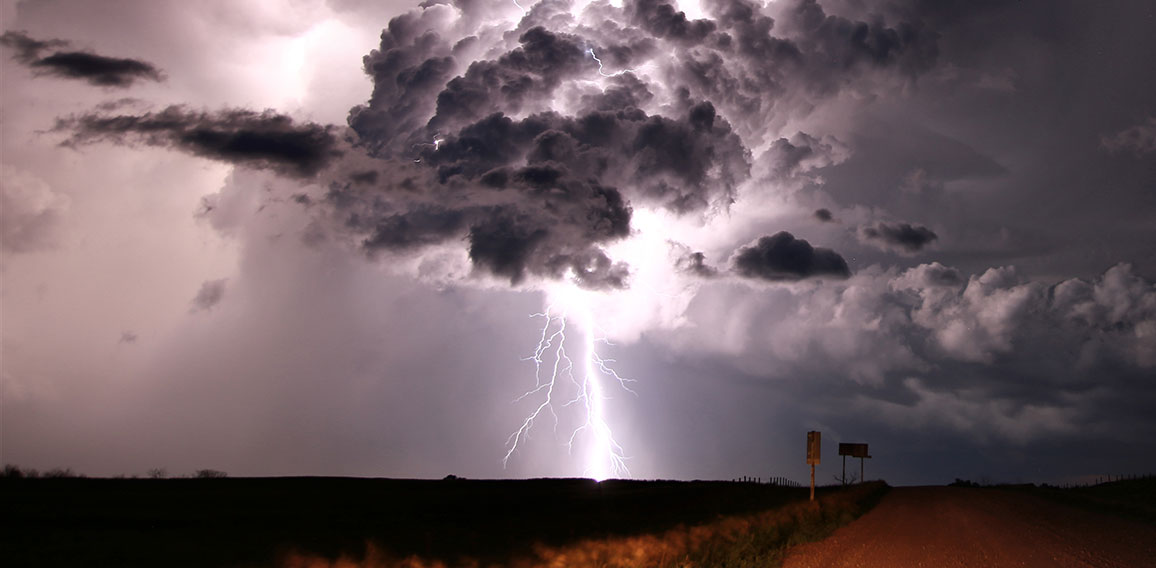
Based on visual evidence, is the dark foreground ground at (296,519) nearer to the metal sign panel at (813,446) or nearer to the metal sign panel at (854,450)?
the metal sign panel at (813,446)

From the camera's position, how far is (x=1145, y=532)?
19359 mm

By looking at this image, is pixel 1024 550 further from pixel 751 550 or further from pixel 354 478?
pixel 354 478

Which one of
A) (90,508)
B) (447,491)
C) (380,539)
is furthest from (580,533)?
(447,491)

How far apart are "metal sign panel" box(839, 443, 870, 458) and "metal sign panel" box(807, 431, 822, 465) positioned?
18836mm

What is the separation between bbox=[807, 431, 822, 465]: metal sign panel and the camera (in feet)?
82.3

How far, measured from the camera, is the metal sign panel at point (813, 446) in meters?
25.1

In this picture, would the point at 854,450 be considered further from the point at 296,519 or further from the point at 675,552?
the point at 675,552

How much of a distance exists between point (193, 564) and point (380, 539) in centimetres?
546

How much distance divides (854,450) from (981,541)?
2841 cm

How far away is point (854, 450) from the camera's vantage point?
4353 centimetres

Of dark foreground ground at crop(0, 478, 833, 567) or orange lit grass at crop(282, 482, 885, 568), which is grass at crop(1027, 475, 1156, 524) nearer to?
dark foreground ground at crop(0, 478, 833, 567)

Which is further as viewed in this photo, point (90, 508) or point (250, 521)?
point (90, 508)

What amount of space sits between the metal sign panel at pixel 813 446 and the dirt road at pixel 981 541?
7.59 feet

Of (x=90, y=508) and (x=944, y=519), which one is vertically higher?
(x=944, y=519)
